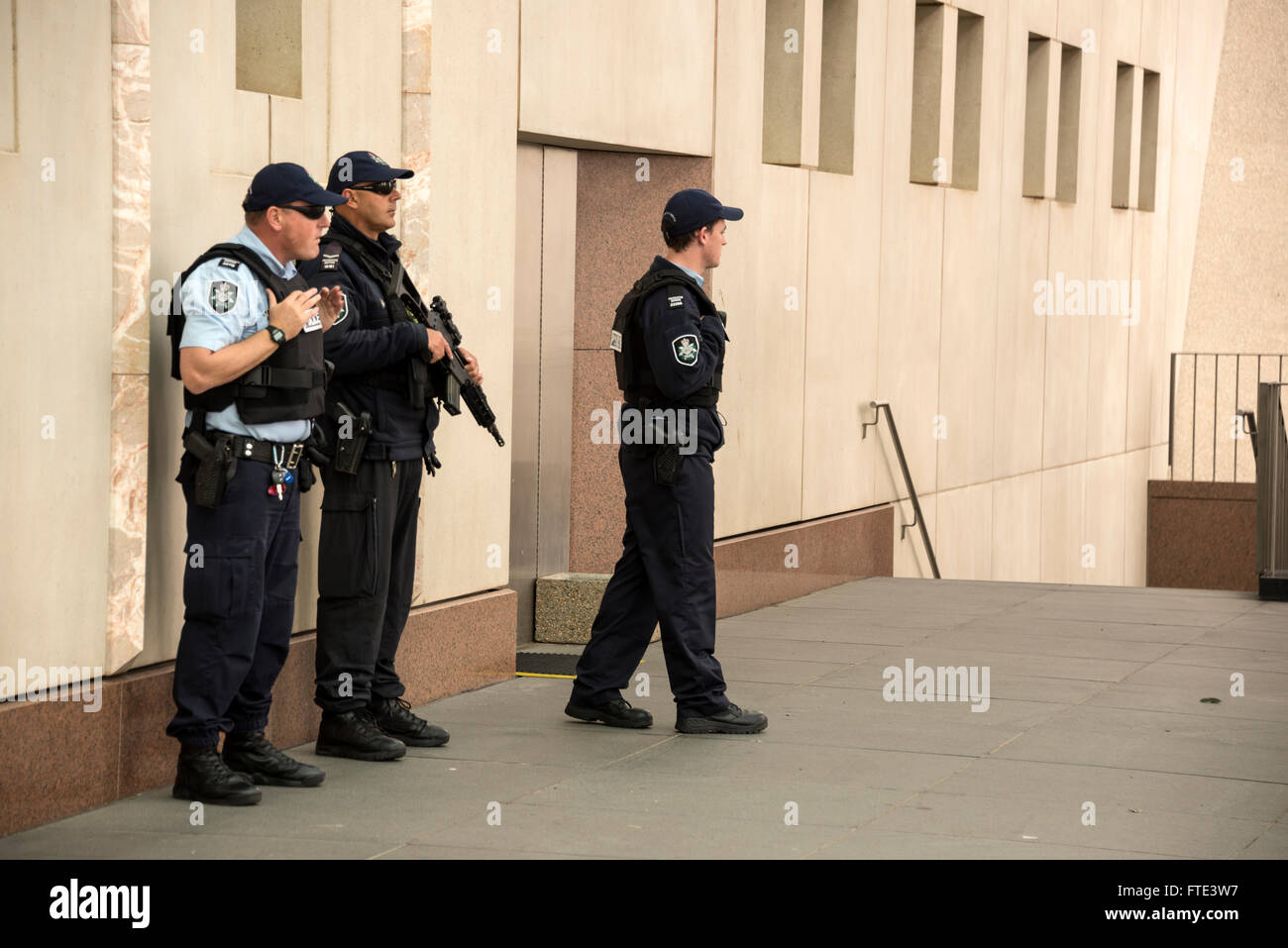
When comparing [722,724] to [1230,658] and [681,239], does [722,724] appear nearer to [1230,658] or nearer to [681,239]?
[681,239]

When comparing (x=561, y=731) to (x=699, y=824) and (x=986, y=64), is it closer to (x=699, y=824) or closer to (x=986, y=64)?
(x=699, y=824)

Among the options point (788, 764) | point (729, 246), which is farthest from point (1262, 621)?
point (788, 764)

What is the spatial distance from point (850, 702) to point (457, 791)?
2.40 metres

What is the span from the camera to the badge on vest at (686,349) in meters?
6.84

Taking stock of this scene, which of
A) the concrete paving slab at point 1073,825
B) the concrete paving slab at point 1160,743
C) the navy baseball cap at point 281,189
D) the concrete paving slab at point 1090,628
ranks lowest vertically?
Answer: the concrete paving slab at point 1090,628

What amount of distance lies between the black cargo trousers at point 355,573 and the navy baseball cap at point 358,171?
1000 mm

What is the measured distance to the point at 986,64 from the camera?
14922 millimetres

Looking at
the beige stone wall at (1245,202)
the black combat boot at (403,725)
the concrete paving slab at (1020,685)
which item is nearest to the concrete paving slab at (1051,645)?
the concrete paving slab at (1020,685)

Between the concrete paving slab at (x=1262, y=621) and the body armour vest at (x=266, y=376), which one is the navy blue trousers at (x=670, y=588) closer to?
the body armour vest at (x=266, y=376)

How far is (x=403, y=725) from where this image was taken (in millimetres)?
6887

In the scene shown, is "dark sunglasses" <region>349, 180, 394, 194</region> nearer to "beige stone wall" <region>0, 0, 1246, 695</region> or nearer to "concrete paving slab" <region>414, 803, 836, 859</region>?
"beige stone wall" <region>0, 0, 1246, 695</region>

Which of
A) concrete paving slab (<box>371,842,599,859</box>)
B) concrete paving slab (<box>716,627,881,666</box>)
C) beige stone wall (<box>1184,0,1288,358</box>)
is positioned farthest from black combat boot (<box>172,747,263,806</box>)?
beige stone wall (<box>1184,0,1288,358</box>)

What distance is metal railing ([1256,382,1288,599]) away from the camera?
11570mm

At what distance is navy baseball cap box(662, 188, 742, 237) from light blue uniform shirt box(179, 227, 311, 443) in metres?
1.81
